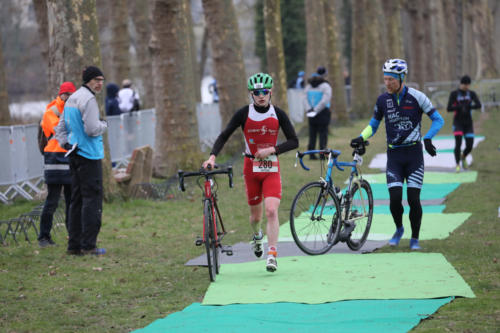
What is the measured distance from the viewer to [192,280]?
8.89m

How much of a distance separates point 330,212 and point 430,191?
6971 mm

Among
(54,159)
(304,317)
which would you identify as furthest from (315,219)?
(54,159)

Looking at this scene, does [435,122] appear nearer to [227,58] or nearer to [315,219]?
[315,219]

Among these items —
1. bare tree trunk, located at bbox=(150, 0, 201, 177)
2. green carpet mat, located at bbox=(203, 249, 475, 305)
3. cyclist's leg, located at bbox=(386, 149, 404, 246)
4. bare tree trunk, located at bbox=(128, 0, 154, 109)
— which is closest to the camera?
green carpet mat, located at bbox=(203, 249, 475, 305)

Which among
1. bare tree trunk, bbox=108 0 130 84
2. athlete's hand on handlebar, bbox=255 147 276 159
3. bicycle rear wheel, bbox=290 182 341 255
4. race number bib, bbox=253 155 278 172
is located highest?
bare tree trunk, bbox=108 0 130 84

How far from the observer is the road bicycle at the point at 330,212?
377 inches

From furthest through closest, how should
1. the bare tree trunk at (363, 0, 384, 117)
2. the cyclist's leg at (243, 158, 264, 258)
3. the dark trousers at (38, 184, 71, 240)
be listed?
1. the bare tree trunk at (363, 0, 384, 117)
2. the dark trousers at (38, 184, 71, 240)
3. the cyclist's leg at (243, 158, 264, 258)

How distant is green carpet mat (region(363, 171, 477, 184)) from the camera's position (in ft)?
58.0

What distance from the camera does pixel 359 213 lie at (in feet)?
33.5

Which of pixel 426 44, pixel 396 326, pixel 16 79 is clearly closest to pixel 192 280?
pixel 396 326

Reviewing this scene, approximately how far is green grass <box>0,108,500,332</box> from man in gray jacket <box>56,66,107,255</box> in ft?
1.61

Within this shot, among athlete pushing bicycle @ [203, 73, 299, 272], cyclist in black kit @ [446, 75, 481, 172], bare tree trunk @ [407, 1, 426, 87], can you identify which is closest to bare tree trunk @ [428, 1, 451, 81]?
bare tree trunk @ [407, 1, 426, 87]

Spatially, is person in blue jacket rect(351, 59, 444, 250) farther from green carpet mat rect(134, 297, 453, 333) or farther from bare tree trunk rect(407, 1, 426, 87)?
bare tree trunk rect(407, 1, 426, 87)

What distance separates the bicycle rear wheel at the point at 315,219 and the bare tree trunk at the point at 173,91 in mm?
8359
